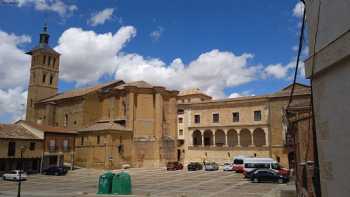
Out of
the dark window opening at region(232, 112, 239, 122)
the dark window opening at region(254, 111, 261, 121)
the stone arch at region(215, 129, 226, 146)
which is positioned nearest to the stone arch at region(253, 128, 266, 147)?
the dark window opening at region(254, 111, 261, 121)

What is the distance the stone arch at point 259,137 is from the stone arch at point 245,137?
908mm

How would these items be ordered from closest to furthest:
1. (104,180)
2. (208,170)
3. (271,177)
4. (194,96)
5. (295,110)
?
1. (295,110)
2. (104,180)
3. (271,177)
4. (208,170)
5. (194,96)

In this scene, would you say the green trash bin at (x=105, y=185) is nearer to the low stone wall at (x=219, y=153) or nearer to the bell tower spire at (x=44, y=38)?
the low stone wall at (x=219, y=153)

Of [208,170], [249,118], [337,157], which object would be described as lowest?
[208,170]

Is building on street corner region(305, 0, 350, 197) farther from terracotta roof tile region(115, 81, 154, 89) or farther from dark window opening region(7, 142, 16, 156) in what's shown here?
terracotta roof tile region(115, 81, 154, 89)

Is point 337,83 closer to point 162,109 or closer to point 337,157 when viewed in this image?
point 337,157

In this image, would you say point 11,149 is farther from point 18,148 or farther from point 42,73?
point 42,73

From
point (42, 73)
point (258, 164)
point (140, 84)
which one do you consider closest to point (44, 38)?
point (42, 73)

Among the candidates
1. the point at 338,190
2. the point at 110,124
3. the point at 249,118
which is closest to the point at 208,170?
the point at 249,118

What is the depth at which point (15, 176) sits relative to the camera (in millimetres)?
37719

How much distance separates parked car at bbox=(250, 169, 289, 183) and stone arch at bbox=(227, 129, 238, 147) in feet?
81.1

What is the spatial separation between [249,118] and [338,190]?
50238 millimetres

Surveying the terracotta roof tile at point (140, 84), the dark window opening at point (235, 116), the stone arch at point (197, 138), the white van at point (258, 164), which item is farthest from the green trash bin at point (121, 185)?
the stone arch at point (197, 138)

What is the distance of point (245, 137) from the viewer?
56.3 meters
